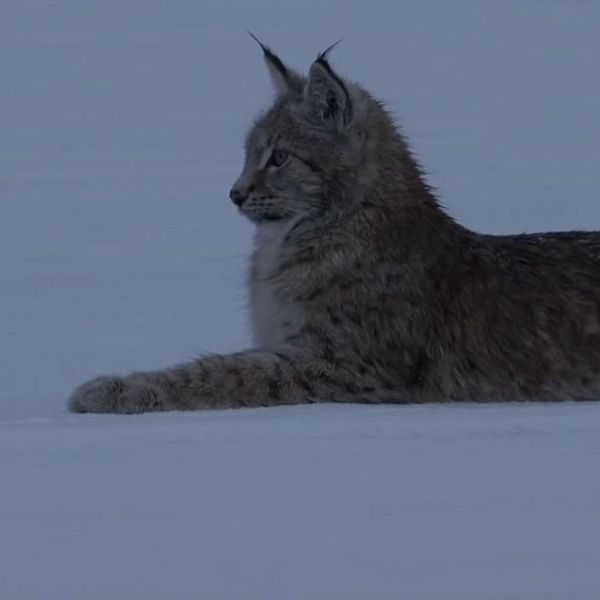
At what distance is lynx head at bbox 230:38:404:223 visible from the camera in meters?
7.23

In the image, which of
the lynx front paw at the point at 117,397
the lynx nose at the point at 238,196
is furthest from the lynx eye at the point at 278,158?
the lynx front paw at the point at 117,397

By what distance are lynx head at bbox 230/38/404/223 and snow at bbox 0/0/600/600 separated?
98 centimetres

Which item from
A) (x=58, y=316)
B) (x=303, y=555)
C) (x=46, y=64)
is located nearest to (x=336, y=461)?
(x=303, y=555)

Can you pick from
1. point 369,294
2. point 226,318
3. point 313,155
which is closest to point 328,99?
point 313,155

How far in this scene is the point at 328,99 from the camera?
7.31 meters

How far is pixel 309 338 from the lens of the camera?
698cm

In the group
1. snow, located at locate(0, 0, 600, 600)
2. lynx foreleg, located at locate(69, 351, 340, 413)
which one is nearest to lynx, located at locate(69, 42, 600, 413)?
lynx foreleg, located at locate(69, 351, 340, 413)

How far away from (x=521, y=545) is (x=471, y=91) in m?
11.6

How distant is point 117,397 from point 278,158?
1159 millimetres

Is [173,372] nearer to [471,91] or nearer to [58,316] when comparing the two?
[58,316]

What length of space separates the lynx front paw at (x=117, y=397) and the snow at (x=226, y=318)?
0.21 meters

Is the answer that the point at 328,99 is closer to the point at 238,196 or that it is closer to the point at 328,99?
the point at 328,99

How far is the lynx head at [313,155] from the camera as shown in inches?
285

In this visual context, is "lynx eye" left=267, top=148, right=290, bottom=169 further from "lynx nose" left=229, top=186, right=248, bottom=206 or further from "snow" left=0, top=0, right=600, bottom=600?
"snow" left=0, top=0, right=600, bottom=600
